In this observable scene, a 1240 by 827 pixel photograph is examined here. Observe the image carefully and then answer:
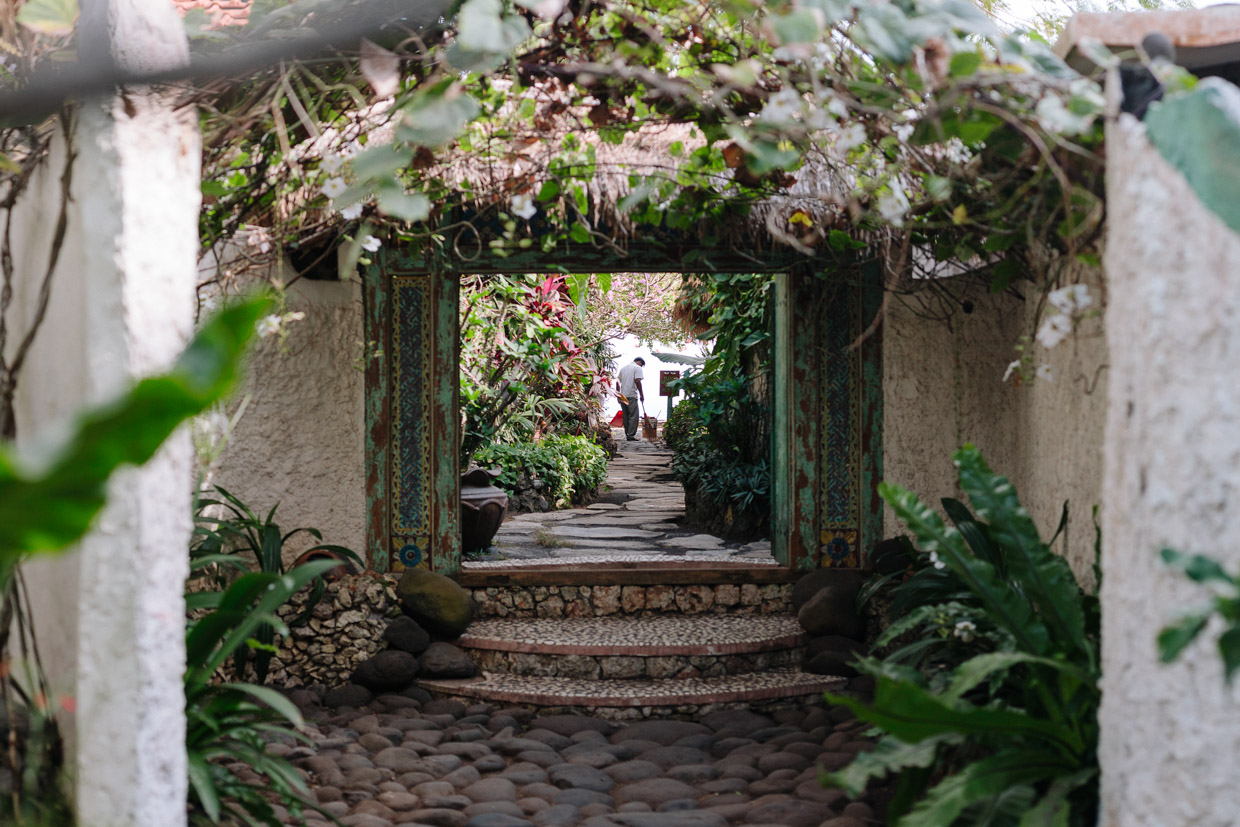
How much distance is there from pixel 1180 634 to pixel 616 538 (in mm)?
6245

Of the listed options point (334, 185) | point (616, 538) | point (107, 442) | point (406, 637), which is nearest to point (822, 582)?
point (406, 637)

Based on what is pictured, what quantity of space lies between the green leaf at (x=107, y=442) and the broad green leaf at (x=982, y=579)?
1935 millimetres

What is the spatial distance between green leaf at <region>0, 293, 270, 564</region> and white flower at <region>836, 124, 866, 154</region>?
214 centimetres

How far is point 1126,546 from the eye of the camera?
2047 mm

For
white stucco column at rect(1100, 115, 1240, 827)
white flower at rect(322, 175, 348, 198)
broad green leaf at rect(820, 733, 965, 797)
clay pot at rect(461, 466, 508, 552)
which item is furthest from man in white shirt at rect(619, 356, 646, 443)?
white stucco column at rect(1100, 115, 1240, 827)

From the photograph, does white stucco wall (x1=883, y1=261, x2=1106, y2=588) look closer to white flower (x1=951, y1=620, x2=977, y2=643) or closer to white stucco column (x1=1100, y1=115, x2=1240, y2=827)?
white flower (x1=951, y1=620, x2=977, y2=643)

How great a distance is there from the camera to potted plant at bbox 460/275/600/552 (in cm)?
859

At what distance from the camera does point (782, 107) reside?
2641 mm

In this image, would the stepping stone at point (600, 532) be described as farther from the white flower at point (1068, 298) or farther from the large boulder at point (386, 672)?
the white flower at point (1068, 298)

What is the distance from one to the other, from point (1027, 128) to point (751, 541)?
548cm

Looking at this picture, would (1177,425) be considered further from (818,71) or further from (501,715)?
(501,715)

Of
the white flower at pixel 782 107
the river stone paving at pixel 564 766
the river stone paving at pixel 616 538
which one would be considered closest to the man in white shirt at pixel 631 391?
the river stone paving at pixel 616 538

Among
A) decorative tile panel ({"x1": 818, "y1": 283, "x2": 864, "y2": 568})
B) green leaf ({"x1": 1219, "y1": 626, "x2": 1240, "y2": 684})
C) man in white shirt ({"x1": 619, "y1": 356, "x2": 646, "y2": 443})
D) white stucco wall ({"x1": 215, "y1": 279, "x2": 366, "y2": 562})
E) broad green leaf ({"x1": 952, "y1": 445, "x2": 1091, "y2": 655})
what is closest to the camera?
green leaf ({"x1": 1219, "y1": 626, "x2": 1240, "y2": 684})

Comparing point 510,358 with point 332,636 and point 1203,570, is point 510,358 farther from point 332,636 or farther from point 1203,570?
point 1203,570
